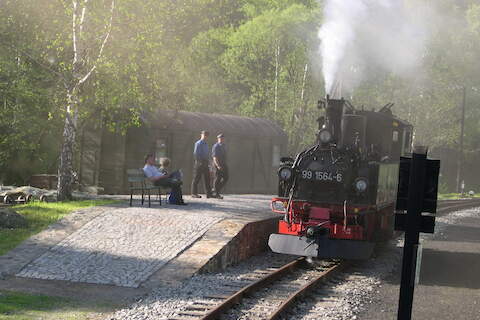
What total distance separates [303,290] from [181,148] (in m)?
15.1

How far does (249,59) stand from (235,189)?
12.9 metres

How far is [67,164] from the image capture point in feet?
57.1

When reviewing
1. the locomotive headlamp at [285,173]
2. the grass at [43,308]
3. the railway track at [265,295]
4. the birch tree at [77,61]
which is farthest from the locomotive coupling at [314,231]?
the birch tree at [77,61]

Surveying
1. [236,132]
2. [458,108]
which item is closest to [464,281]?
[236,132]

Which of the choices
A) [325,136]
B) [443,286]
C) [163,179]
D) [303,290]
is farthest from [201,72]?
[303,290]

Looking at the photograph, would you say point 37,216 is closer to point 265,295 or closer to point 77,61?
point 77,61

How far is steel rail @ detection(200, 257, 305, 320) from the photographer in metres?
8.81

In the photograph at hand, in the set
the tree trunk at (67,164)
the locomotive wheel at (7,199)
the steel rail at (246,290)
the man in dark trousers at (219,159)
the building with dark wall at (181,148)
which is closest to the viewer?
the steel rail at (246,290)

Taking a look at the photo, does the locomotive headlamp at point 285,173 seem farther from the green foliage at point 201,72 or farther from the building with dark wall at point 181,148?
the building with dark wall at point 181,148

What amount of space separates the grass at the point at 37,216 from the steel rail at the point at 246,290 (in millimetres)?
4442

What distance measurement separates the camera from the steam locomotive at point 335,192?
12.7 meters

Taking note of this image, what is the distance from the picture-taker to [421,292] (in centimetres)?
1132

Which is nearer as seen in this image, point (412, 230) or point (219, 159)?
point (412, 230)

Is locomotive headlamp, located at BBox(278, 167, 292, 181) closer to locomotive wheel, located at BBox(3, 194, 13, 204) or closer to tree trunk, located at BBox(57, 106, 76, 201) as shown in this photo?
tree trunk, located at BBox(57, 106, 76, 201)
